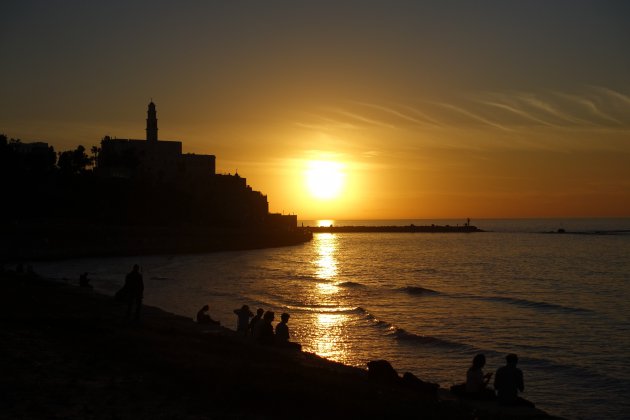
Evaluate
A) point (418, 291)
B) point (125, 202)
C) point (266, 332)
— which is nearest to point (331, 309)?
point (418, 291)

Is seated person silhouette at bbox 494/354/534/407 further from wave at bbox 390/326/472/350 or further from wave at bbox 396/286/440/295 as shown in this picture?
wave at bbox 396/286/440/295

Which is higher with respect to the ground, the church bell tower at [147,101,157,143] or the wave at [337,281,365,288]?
the church bell tower at [147,101,157,143]

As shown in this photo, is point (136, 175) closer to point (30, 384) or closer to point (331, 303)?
point (331, 303)

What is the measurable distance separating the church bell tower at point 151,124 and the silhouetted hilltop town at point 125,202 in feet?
0.76

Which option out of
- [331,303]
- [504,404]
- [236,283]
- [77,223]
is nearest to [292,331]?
[331,303]


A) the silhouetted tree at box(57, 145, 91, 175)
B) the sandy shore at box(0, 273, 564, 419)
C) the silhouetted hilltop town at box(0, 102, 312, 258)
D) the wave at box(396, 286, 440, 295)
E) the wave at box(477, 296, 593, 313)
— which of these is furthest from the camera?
the silhouetted tree at box(57, 145, 91, 175)

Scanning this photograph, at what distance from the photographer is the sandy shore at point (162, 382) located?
10898 millimetres

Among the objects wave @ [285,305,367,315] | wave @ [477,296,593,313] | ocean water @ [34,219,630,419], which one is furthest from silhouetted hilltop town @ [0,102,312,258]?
wave @ [477,296,593,313]

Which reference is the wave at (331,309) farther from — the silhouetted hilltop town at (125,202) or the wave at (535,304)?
the silhouetted hilltop town at (125,202)

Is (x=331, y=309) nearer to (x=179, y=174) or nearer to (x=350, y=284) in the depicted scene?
(x=350, y=284)

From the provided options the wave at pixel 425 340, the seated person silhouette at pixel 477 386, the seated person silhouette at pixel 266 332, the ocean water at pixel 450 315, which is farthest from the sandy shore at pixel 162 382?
the wave at pixel 425 340

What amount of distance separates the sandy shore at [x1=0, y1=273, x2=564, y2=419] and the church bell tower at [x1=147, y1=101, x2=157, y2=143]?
123 m

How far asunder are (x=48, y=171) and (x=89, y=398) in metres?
117

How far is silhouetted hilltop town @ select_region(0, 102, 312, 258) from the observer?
99.2 meters
